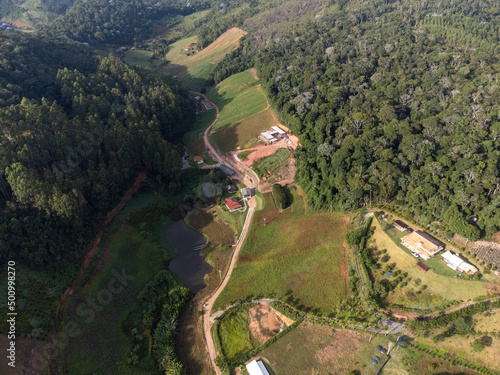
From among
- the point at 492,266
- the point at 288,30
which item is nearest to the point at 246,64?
the point at 288,30

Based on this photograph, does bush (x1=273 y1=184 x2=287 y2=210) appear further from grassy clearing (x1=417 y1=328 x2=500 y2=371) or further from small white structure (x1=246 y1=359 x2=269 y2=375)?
grassy clearing (x1=417 y1=328 x2=500 y2=371)

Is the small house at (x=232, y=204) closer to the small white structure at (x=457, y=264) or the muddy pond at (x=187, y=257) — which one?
the muddy pond at (x=187, y=257)

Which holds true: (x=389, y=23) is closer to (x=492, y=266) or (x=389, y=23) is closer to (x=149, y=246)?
(x=492, y=266)

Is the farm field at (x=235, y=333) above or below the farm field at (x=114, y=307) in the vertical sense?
below

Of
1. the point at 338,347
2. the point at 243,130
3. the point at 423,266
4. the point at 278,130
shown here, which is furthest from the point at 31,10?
the point at 423,266

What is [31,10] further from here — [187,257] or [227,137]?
[187,257]

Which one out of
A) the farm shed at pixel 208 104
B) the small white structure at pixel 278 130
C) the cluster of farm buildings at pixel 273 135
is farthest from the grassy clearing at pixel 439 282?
the farm shed at pixel 208 104
